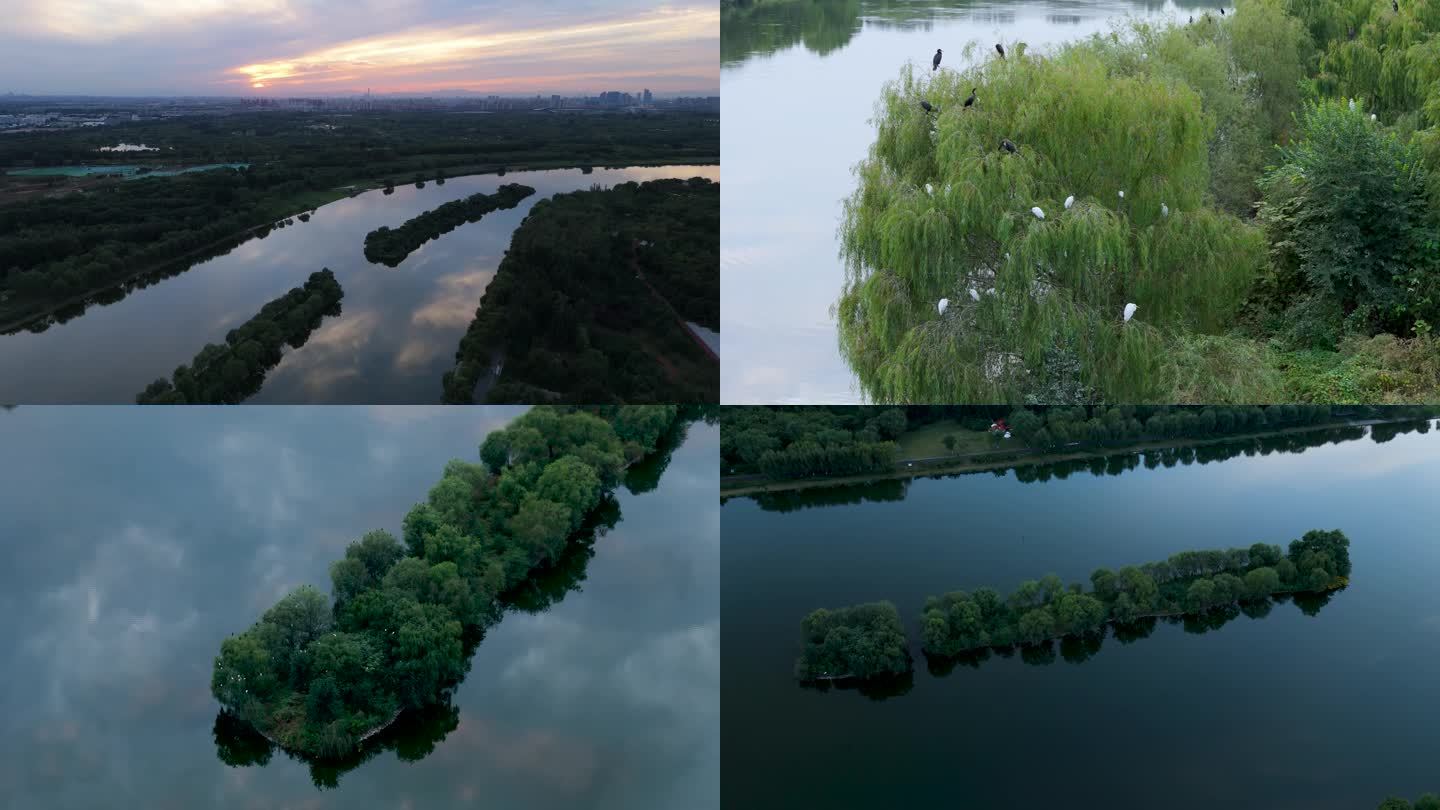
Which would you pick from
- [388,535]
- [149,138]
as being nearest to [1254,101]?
[388,535]

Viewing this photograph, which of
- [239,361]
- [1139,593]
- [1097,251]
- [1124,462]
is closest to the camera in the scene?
[239,361]

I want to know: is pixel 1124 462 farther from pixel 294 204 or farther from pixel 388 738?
pixel 294 204

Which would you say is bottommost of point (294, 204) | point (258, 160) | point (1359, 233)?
point (1359, 233)

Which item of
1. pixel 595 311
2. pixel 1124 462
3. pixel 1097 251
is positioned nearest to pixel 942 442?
pixel 1124 462

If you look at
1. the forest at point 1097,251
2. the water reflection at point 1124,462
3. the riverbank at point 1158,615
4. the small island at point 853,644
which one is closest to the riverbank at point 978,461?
the water reflection at point 1124,462

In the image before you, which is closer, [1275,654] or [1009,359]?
[1009,359]

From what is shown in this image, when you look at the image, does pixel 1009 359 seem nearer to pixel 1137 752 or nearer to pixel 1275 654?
pixel 1137 752
